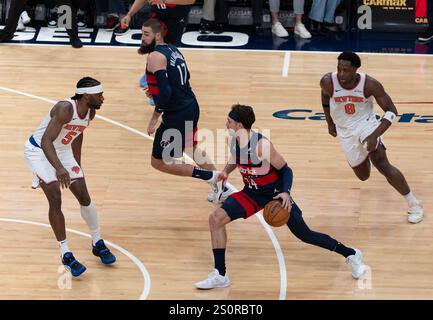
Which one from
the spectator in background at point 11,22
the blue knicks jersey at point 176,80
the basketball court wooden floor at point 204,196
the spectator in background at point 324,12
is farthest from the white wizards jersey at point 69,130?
the spectator in background at point 324,12

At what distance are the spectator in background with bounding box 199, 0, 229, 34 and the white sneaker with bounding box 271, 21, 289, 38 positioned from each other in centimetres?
76

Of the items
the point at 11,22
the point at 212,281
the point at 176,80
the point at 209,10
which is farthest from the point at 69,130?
the point at 209,10

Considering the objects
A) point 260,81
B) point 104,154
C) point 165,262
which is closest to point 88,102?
point 165,262

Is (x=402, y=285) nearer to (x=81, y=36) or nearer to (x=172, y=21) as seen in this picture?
(x=172, y=21)

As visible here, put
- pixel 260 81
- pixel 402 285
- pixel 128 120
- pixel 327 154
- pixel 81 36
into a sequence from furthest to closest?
pixel 81 36
pixel 260 81
pixel 128 120
pixel 327 154
pixel 402 285

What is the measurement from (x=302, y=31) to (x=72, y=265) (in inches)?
286

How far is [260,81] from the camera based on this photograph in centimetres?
1391

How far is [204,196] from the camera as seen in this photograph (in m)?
11.2

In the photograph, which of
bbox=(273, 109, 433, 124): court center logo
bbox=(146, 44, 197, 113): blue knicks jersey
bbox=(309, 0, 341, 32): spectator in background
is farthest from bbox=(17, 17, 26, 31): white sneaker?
bbox=(146, 44, 197, 113): blue knicks jersey

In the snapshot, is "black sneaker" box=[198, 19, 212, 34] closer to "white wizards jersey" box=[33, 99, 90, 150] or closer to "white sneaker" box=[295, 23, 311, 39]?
"white sneaker" box=[295, 23, 311, 39]

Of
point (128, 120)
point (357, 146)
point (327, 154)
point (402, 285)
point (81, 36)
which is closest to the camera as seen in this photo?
point (402, 285)

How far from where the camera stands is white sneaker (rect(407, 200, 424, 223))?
10.5m

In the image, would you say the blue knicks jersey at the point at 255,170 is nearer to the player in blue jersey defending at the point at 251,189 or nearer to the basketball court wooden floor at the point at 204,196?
the player in blue jersey defending at the point at 251,189

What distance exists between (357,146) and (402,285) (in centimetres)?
173
